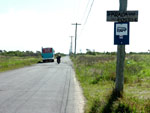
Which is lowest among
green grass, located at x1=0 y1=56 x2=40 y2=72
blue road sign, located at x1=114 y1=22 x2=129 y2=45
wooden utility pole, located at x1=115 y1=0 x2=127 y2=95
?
green grass, located at x1=0 y1=56 x2=40 y2=72

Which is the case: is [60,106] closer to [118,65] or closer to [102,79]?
[118,65]

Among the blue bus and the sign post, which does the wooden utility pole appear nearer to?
the sign post

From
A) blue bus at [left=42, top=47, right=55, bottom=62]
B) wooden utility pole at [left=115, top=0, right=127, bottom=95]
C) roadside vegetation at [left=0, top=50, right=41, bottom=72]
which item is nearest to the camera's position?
wooden utility pole at [left=115, top=0, right=127, bottom=95]

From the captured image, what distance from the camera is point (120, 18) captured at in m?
7.90

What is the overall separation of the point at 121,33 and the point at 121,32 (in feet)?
0.13

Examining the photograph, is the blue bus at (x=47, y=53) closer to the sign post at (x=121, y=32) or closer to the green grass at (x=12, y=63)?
the green grass at (x=12, y=63)

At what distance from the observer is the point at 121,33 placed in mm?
7875

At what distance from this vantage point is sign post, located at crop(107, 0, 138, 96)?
307 inches

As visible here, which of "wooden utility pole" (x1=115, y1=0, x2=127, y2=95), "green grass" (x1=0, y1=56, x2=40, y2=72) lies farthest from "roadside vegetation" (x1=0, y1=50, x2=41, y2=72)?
"wooden utility pole" (x1=115, y1=0, x2=127, y2=95)

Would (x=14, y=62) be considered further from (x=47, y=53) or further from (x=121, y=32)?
(x=121, y=32)

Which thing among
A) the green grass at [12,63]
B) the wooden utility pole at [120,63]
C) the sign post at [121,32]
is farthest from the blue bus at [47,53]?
the wooden utility pole at [120,63]

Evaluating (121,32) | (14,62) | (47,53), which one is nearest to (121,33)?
(121,32)

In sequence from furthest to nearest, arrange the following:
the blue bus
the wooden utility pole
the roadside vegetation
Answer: the blue bus, the roadside vegetation, the wooden utility pole

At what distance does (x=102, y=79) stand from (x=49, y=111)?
295 inches
